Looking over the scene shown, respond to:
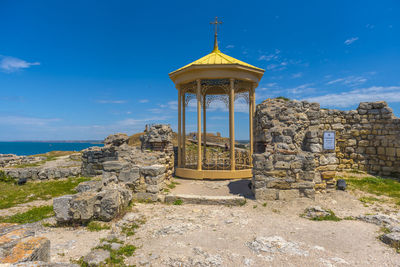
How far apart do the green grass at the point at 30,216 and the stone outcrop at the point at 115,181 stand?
1.07m

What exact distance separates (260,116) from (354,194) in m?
4.18

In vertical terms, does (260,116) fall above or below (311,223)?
above

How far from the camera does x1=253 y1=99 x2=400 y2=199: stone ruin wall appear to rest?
6.93 meters

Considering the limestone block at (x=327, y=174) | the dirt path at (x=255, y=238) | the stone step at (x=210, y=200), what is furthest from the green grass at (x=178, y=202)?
the limestone block at (x=327, y=174)

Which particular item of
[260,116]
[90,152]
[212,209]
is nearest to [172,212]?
[212,209]

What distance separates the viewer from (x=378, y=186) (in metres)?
8.67

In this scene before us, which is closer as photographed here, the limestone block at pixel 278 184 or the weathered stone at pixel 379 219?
the weathered stone at pixel 379 219

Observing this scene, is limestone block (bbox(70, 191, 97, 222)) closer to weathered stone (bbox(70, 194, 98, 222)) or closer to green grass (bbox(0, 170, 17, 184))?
weathered stone (bbox(70, 194, 98, 222))

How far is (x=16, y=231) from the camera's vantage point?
334cm

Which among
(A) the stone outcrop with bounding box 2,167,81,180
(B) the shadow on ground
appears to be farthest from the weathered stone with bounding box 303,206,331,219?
(A) the stone outcrop with bounding box 2,167,81,180

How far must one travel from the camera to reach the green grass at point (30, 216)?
587cm

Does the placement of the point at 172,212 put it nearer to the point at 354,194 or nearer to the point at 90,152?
the point at 354,194

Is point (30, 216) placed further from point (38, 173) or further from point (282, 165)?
point (282, 165)

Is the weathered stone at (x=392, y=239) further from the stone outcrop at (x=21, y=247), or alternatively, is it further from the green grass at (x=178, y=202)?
the stone outcrop at (x=21, y=247)
